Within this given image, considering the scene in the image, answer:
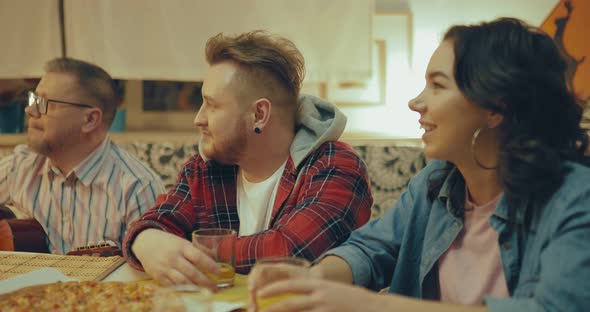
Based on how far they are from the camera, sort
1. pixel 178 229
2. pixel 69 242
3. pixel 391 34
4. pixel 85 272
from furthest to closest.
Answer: pixel 391 34 < pixel 69 242 < pixel 178 229 < pixel 85 272

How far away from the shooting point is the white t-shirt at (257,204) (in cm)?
175

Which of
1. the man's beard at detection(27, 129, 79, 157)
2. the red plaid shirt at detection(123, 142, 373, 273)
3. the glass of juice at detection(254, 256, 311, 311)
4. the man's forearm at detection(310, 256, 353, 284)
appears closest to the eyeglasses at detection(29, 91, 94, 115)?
the man's beard at detection(27, 129, 79, 157)

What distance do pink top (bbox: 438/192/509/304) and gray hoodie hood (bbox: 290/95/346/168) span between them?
0.54 m

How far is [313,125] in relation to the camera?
5.80 feet

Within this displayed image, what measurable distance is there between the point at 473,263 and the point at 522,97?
374 millimetres

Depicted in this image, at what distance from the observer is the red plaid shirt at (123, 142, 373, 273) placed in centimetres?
144

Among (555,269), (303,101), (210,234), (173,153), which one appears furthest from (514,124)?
(173,153)

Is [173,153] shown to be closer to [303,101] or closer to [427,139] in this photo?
[303,101]

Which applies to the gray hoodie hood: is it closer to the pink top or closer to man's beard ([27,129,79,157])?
the pink top

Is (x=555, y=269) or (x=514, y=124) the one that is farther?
(x=514, y=124)

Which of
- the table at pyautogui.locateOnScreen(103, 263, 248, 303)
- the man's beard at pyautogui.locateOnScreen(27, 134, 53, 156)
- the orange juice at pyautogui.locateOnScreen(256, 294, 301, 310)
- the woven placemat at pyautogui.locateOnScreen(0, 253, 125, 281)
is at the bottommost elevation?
the table at pyautogui.locateOnScreen(103, 263, 248, 303)

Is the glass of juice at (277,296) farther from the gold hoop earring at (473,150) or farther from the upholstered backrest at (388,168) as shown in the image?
the upholstered backrest at (388,168)

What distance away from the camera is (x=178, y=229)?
1630 mm

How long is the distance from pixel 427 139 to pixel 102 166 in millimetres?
1541
